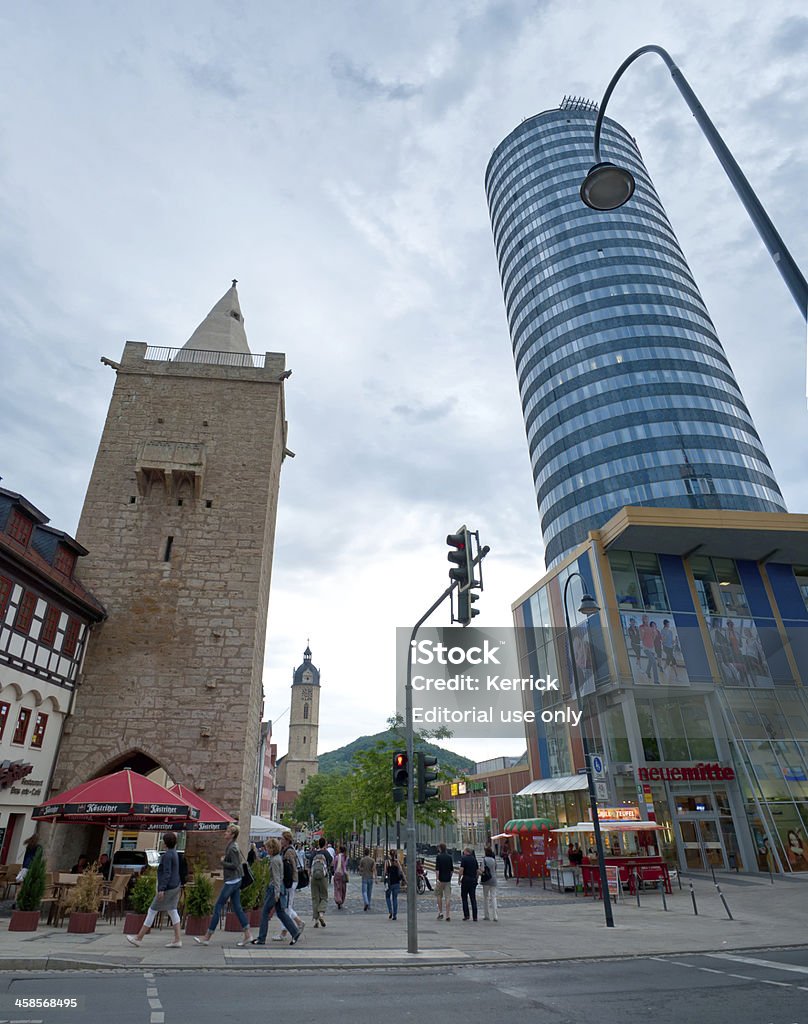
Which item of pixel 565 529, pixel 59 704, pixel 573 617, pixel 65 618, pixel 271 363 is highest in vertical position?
pixel 565 529

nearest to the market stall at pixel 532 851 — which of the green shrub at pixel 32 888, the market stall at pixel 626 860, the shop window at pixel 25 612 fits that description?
the market stall at pixel 626 860

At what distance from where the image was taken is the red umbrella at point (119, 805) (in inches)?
562

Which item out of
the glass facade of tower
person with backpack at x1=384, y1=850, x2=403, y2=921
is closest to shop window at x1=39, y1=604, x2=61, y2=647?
person with backpack at x1=384, y1=850, x2=403, y2=921

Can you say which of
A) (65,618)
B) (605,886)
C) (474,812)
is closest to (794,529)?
(605,886)

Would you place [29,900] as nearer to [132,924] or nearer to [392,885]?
[132,924]

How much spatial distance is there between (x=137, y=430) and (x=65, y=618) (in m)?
8.74

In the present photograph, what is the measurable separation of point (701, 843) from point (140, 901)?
2503 cm

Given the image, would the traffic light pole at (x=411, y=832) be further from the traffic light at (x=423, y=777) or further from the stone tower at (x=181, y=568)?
the stone tower at (x=181, y=568)

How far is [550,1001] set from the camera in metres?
7.48

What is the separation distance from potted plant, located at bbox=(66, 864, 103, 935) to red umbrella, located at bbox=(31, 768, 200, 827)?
1899 millimetres

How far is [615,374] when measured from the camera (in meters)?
70.3

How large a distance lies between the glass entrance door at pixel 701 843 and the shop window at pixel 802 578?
14.3 metres

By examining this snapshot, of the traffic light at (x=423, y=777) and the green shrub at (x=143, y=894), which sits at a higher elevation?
the traffic light at (x=423, y=777)

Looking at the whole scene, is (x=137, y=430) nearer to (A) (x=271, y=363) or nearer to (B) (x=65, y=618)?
(A) (x=271, y=363)
